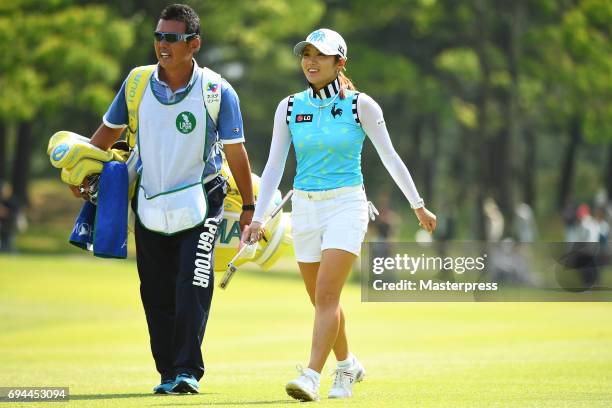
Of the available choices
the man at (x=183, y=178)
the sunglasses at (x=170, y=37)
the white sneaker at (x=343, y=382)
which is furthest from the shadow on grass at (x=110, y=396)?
the sunglasses at (x=170, y=37)

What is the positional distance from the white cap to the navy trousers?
4.23 feet

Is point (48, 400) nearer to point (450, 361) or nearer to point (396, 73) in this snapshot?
point (450, 361)

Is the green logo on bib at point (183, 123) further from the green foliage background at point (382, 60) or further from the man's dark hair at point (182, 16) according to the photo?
the green foliage background at point (382, 60)

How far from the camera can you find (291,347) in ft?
50.0

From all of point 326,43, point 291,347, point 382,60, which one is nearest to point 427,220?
point 326,43

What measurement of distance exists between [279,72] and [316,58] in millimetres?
47043

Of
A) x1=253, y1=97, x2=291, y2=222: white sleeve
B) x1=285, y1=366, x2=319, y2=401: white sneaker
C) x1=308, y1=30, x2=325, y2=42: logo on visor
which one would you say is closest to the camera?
x1=285, y1=366, x2=319, y2=401: white sneaker

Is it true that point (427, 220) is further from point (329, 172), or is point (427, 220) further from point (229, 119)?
point (229, 119)

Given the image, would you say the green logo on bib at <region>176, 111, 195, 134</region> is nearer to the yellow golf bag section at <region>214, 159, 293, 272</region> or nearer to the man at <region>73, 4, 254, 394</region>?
the man at <region>73, 4, 254, 394</region>

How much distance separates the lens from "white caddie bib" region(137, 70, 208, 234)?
9.23 meters

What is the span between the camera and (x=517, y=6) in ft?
137

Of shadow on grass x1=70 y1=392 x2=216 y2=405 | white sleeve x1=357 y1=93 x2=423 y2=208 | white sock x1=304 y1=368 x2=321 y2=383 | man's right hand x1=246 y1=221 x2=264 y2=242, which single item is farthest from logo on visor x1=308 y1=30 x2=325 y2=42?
shadow on grass x1=70 y1=392 x2=216 y2=405

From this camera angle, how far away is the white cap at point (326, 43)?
28.6 ft

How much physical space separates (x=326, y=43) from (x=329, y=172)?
2.68 ft
